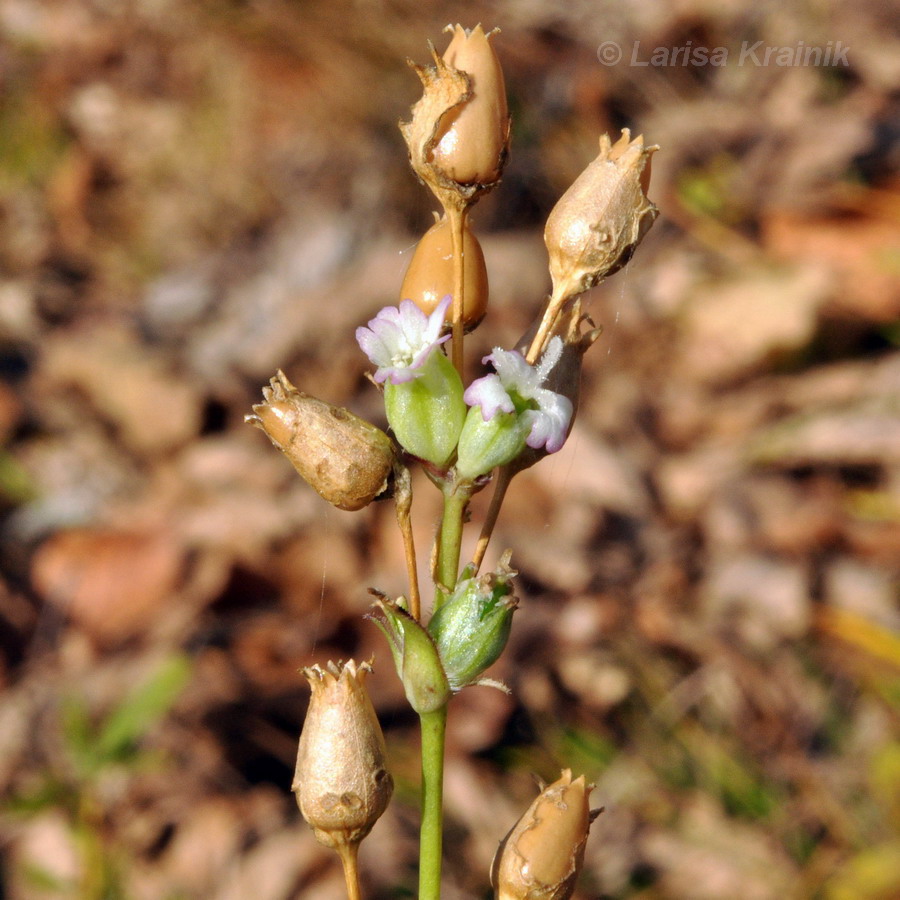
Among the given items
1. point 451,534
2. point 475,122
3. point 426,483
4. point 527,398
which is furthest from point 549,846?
point 426,483

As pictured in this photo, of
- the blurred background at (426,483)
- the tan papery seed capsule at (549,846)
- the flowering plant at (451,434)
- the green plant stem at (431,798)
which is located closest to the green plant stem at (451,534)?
the flowering plant at (451,434)

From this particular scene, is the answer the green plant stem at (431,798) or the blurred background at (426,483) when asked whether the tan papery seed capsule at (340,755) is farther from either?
the blurred background at (426,483)

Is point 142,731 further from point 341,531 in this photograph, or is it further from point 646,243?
point 646,243

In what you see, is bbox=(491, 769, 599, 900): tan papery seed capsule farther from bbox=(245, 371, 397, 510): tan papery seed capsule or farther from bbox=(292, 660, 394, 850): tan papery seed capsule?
bbox=(245, 371, 397, 510): tan papery seed capsule

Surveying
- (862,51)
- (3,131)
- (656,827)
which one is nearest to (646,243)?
(862,51)

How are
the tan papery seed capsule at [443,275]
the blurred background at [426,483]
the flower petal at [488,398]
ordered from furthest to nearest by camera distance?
the blurred background at [426,483] → the tan papery seed capsule at [443,275] → the flower petal at [488,398]
